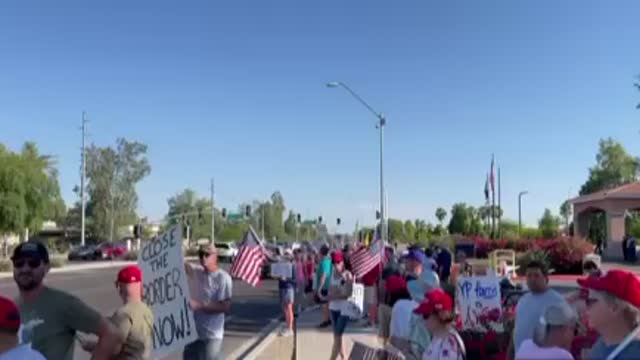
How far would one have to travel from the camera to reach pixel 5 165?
2295 inches

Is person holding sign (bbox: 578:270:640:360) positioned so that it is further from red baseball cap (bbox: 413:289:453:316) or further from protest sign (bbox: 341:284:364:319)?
protest sign (bbox: 341:284:364:319)

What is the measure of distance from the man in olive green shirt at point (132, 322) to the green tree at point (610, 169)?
113003 millimetres

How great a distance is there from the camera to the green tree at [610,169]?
370ft

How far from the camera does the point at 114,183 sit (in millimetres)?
105625

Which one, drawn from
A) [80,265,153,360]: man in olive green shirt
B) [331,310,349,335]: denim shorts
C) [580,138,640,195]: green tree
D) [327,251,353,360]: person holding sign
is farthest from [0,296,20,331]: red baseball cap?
[580,138,640,195]: green tree

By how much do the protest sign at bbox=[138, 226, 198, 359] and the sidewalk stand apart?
19.6ft

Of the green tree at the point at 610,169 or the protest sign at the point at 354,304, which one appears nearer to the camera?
the protest sign at the point at 354,304

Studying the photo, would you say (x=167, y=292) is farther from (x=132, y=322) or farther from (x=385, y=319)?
(x=385, y=319)

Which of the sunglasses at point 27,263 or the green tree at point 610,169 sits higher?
the green tree at point 610,169

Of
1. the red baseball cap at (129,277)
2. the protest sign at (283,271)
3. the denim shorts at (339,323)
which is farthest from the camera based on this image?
the protest sign at (283,271)

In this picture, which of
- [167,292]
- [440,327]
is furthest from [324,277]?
[440,327]

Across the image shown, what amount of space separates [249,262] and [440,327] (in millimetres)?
7083

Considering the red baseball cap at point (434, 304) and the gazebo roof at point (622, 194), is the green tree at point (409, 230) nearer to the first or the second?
the gazebo roof at point (622, 194)

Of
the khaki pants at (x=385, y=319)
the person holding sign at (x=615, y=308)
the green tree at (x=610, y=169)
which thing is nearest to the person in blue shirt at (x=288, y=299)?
the khaki pants at (x=385, y=319)
